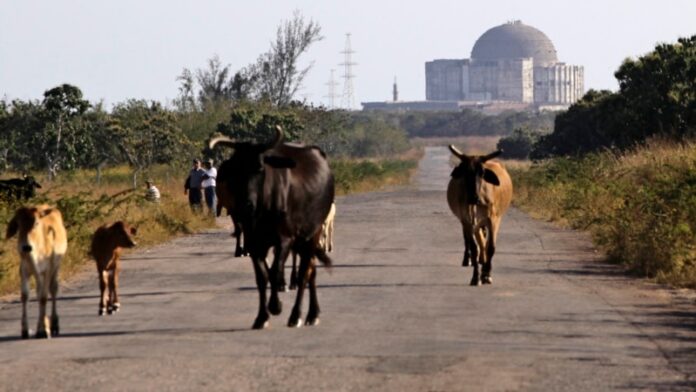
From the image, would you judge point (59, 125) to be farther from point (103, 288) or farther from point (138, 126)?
point (103, 288)

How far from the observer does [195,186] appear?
3850cm

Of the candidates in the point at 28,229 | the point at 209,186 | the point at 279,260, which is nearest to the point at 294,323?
the point at 279,260

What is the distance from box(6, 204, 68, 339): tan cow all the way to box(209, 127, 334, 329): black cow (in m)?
1.66

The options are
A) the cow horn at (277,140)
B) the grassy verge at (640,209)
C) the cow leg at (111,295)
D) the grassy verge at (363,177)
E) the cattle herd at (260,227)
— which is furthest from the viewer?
the grassy verge at (363,177)

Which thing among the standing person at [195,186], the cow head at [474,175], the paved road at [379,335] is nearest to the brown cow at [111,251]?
the paved road at [379,335]

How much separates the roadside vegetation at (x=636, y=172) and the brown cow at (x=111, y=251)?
7.26 m

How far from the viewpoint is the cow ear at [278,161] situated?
1593cm

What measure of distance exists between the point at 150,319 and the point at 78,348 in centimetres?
255

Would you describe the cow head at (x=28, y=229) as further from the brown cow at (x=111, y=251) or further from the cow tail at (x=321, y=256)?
the cow tail at (x=321, y=256)

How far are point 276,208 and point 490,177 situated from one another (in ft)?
19.9

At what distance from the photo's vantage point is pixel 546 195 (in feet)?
158

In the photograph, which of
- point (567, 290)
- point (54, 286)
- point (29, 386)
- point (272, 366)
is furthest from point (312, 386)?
Answer: point (567, 290)

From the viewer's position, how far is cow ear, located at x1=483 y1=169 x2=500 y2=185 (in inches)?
845

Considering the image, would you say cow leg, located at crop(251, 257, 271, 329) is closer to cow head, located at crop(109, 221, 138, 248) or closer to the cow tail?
the cow tail
